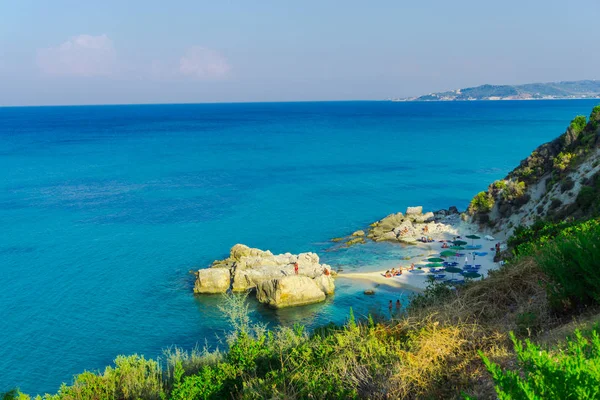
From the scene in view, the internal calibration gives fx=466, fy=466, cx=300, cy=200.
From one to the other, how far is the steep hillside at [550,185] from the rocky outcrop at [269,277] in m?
18.5

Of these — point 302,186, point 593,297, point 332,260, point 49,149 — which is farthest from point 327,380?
point 49,149

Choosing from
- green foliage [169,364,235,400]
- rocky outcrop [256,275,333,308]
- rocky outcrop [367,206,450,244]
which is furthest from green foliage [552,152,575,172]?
green foliage [169,364,235,400]

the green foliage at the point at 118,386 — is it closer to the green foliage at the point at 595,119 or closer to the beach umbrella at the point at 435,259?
the beach umbrella at the point at 435,259

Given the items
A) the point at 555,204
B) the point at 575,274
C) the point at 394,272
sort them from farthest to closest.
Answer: the point at 555,204 → the point at 394,272 → the point at 575,274

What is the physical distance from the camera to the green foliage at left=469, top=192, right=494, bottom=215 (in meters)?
45.7

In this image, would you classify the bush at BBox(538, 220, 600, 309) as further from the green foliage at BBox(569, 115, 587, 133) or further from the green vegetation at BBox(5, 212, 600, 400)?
the green foliage at BBox(569, 115, 587, 133)

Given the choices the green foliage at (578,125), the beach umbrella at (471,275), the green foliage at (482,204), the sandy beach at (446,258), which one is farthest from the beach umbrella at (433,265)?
the green foliage at (578,125)

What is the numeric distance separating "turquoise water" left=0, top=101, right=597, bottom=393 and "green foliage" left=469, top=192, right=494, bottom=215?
31.8 ft

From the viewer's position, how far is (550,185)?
4138cm

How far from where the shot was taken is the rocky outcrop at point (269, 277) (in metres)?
32.4

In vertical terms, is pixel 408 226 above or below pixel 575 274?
below

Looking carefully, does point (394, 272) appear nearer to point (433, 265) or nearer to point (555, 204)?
point (433, 265)

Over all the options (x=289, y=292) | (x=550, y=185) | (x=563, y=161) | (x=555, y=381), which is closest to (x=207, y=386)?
(x=555, y=381)

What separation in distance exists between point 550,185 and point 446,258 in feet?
39.7
